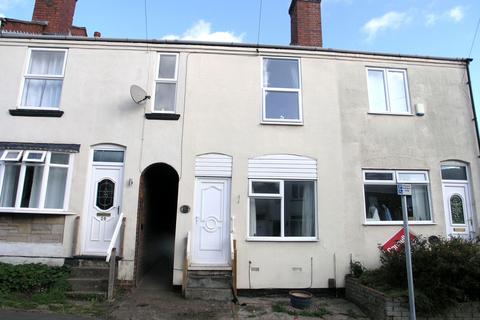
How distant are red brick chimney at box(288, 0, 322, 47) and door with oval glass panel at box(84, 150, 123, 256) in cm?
627

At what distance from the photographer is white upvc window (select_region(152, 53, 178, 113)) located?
9.21 meters

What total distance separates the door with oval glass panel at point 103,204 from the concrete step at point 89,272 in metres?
0.57

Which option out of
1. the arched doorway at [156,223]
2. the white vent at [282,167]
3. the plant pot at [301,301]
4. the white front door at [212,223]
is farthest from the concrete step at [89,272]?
the plant pot at [301,301]

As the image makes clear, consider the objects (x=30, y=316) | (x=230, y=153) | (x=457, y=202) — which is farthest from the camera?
(x=457, y=202)

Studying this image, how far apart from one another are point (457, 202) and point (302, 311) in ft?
17.9

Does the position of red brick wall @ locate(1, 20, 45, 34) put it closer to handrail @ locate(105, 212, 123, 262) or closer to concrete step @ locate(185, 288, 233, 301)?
handrail @ locate(105, 212, 123, 262)

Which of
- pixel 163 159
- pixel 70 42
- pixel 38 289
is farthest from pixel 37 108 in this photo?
pixel 38 289

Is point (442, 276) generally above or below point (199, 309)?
above

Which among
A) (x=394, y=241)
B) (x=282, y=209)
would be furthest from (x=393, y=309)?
(x=282, y=209)

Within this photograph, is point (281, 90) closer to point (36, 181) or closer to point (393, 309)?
point (393, 309)

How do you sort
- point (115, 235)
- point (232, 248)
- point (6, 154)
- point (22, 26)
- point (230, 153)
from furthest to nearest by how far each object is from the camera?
point (22, 26) → point (230, 153) → point (6, 154) → point (232, 248) → point (115, 235)

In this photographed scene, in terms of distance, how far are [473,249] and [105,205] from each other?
7950 millimetres

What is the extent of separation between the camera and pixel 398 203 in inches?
371

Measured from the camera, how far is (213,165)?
8.87 metres
